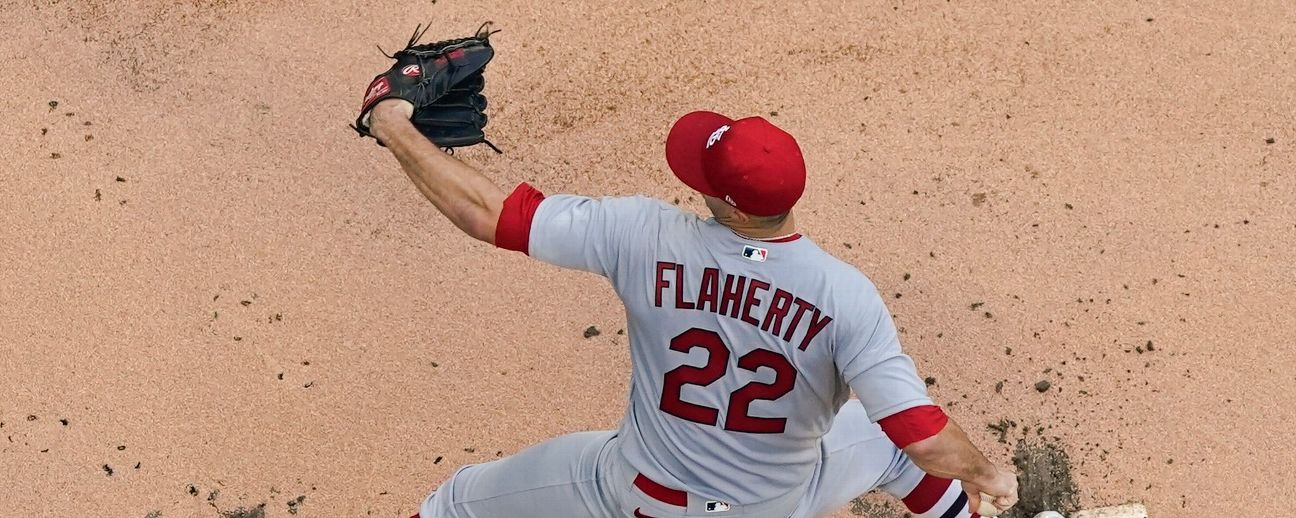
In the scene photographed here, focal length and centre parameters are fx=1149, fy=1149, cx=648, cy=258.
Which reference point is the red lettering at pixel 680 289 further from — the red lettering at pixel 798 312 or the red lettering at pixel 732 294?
the red lettering at pixel 798 312

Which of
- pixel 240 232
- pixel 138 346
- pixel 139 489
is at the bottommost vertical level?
pixel 139 489

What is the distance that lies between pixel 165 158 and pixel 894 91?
282 cm

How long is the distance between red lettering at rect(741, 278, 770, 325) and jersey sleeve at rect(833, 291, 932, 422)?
0.18 m

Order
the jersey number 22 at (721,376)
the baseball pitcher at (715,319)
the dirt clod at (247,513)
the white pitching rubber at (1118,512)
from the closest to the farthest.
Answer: the baseball pitcher at (715,319) → the jersey number 22 at (721,376) → the white pitching rubber at (1118,512) → the dirt clod at (247,513)

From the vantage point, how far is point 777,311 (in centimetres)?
237

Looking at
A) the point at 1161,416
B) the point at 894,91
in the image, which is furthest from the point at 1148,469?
the point at 894,91

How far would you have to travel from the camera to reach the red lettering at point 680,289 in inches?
95.3

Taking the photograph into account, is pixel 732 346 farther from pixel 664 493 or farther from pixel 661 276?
pixel 664 493

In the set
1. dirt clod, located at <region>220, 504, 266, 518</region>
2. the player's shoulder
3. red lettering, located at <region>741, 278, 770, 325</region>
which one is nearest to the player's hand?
the player's shoulder

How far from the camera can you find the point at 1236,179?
4227mm

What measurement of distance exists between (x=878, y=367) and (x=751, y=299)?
11.5 inches

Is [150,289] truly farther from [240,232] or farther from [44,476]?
[44,476]

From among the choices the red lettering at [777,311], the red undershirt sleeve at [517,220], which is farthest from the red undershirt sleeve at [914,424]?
the red undershirt sleeve at [517,220]

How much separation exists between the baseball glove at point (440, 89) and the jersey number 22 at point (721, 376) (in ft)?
2.50
